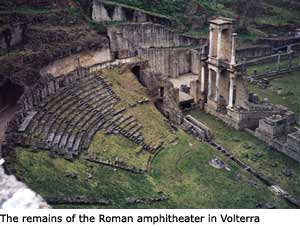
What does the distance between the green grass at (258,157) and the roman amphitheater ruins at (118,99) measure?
656 millimetres

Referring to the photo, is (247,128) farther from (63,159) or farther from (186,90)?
(63,159)

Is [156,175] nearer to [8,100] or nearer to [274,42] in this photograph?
[8,100]

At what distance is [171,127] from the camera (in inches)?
1352

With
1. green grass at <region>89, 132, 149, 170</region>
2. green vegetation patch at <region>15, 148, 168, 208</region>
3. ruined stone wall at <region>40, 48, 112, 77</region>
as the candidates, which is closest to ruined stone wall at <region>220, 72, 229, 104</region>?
green grass at <region>89, 132, 149, 170</region>

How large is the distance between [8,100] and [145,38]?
20.5 meters

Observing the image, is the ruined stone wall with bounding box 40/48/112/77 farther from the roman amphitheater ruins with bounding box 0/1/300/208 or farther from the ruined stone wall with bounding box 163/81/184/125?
the ruined stone wall with bounding box 163/81/184/125

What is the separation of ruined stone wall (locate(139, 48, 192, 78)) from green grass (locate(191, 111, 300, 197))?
11160 millimetres

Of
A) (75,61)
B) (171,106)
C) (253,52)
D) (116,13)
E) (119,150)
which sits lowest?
(119,150)

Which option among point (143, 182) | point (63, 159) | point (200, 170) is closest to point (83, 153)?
point (63, 159)

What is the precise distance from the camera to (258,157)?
3216 cm

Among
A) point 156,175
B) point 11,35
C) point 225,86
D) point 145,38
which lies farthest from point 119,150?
point 145,38

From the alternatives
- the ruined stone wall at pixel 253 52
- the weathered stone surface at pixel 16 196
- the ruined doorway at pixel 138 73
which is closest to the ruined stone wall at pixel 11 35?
the ruined doorway at pixel 138 73
